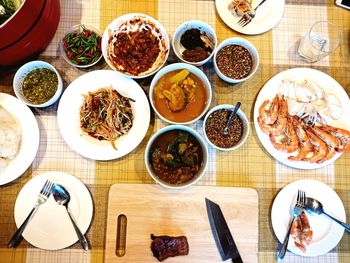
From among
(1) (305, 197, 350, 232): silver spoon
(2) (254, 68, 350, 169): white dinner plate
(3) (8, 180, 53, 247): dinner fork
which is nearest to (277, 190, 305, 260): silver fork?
(1) (305, 197, 350, 232): silver spoon

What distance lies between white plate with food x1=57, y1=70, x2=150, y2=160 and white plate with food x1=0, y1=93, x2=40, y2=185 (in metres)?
0.13

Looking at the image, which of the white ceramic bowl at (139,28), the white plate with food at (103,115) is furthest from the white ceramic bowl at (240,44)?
the white plate with food at (103,115)

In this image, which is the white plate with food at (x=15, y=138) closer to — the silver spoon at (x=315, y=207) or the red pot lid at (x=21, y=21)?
the red pot lid at (x=21, y=21)

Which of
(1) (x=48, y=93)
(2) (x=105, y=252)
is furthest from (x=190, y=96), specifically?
(2) (x=105, y=252)

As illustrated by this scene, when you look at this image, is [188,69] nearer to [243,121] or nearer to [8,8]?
[243,121]

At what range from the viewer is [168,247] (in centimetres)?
139

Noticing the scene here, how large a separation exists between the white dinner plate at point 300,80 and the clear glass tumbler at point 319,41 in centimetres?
8

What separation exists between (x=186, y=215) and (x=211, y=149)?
0.99 ft

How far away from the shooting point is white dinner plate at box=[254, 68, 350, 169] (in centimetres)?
153

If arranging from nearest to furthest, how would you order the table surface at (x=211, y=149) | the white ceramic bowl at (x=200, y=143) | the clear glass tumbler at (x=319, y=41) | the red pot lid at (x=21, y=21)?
the red pot lid at (x=21, y=21) → the white ceramic bowl at (x=200, y=143) → the table surface at (x=211, y=149) → the clear glass tumbler at (x=319, y=41)

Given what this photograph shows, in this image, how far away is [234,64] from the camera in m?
1.56

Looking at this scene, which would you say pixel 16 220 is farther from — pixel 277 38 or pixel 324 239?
pixel 277 38

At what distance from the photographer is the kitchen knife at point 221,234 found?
55.2 inches

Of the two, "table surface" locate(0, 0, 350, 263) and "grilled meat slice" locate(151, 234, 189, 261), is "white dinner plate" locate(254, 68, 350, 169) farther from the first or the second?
"grilled meat slice" locate(151, 234, 189, 261)
